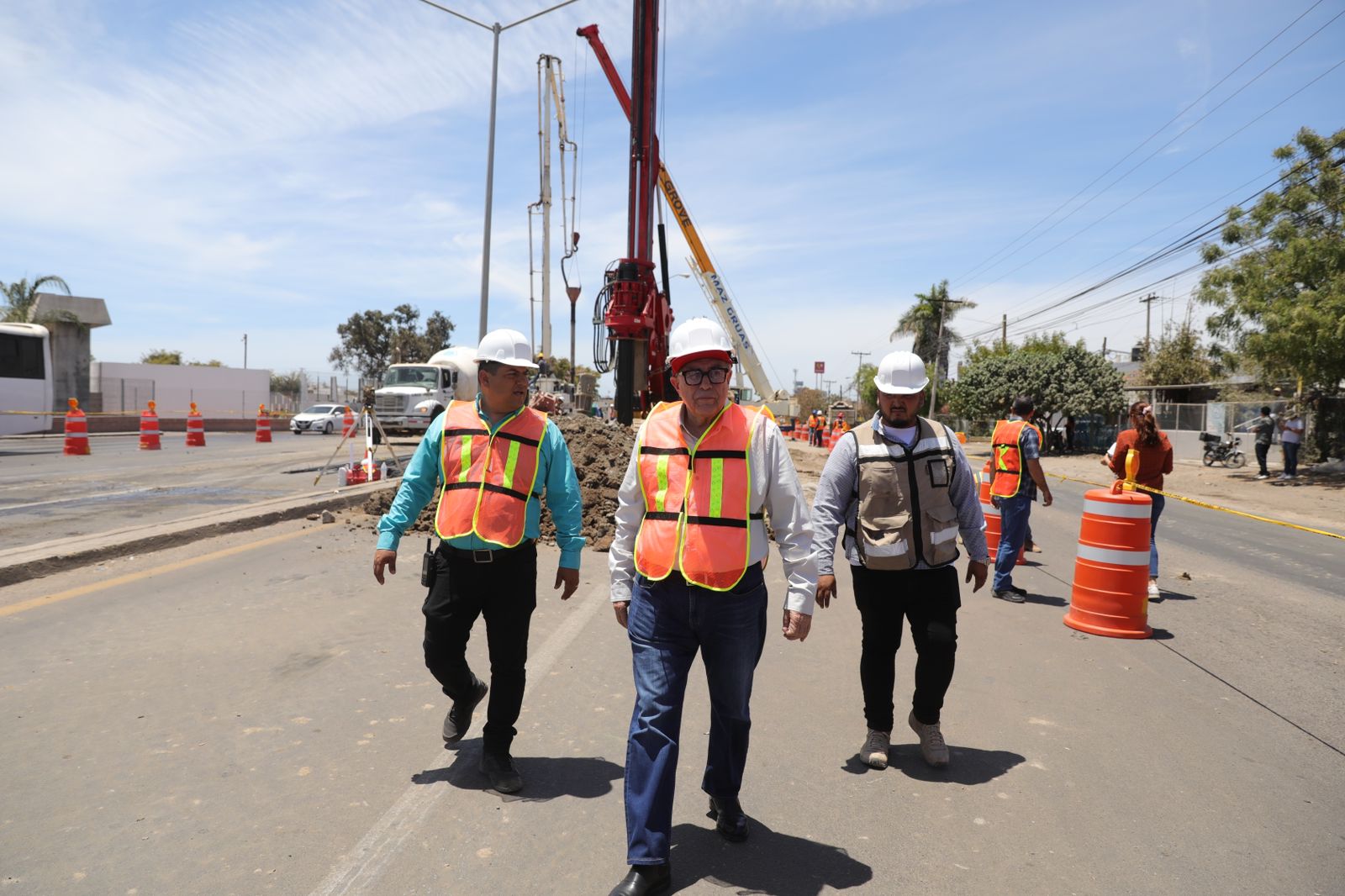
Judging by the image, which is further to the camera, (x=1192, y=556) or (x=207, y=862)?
(x=1192, y=556)

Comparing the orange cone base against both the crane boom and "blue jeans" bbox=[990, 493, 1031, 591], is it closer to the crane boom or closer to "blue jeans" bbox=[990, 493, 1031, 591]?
"blue jeans" bbox=[990, 493, 1031, 591]

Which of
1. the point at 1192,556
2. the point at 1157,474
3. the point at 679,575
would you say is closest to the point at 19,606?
the point at 679,575

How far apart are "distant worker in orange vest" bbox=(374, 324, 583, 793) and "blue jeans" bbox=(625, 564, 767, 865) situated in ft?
2.41

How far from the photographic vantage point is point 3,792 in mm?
3525

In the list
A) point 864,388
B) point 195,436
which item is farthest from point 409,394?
point 864,388

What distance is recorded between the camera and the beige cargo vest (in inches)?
163

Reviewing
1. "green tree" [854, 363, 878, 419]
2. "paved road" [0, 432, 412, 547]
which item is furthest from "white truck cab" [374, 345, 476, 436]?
"green tree" [854, 363, 878, 419]

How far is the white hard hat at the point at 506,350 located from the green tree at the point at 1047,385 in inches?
1381

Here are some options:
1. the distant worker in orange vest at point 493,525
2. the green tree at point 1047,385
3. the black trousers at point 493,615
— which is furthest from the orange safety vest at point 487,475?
the green tree at point 1047,385

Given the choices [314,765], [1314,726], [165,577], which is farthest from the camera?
[165,577]

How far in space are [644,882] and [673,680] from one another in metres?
0.63

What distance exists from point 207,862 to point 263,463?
18.7m

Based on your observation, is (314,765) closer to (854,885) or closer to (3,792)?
(3,792)

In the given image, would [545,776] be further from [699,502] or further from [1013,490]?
[1013,490]
